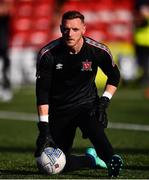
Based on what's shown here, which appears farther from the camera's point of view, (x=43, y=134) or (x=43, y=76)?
(x=43, y=76)

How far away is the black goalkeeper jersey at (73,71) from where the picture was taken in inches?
366

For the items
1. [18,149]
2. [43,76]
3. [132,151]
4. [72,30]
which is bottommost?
[18,149]

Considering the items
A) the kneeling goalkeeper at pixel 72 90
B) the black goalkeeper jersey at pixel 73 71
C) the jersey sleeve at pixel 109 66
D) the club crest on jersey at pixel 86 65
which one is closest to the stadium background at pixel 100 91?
the kneeling goalkeeper at pixel 72 90

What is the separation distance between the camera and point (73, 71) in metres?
9.35

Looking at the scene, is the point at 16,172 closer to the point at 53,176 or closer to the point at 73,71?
the point at 53,176

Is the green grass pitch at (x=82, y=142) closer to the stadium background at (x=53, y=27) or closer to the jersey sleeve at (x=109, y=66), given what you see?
the jersey sleeve at (x=109, y=66)

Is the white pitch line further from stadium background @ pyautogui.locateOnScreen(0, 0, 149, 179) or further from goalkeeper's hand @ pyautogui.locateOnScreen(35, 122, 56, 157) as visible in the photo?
goalkeeper's hand @ pyautogui.locateOnScreen(35, 122, 56, 157)

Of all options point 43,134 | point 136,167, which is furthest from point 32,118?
point 43,134

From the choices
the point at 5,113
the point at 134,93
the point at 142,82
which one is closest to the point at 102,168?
the point at 5,113

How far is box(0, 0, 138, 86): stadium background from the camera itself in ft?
83.4

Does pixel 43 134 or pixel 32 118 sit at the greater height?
pixel 43 134

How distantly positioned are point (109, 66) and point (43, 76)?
2.63 feet

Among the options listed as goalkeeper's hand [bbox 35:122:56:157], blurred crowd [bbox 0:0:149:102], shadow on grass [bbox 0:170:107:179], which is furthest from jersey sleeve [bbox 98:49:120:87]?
blurred crowd [bbox 0:0:149:102]

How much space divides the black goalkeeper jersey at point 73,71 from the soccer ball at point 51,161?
0.58 metres
